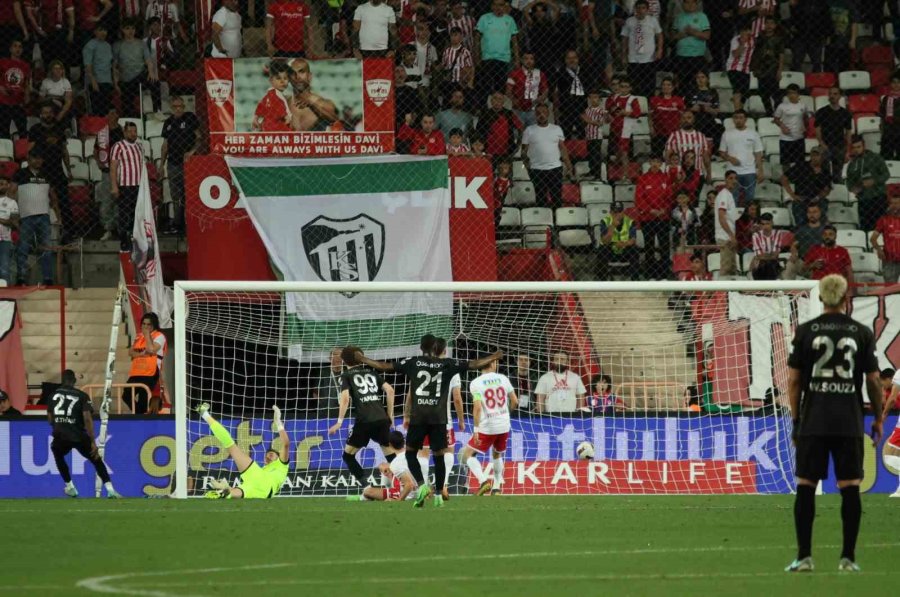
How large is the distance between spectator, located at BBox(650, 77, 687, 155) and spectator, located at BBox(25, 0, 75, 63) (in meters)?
9.39

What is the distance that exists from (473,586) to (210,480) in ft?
38.1

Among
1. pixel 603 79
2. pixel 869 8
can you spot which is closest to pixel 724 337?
pixel 603 79

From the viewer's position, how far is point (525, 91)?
82.8 feet

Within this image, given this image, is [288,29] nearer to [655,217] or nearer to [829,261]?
[655,217]

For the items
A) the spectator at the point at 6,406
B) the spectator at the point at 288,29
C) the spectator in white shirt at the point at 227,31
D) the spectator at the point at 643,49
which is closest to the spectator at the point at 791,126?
the spectator at the point at 643,49

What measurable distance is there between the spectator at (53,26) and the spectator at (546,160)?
7.60 m

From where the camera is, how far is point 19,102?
24.8 meters

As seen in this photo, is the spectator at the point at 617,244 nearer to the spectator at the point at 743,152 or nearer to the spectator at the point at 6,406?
the spectator at the point at 743,152

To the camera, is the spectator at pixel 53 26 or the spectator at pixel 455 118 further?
the spectator at pixel 53 26

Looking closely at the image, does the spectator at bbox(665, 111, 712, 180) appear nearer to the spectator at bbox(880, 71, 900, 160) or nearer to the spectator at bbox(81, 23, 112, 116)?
the spectator at bbox(880, 71, 900, 160)

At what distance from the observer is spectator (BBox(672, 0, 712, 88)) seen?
25.9 m

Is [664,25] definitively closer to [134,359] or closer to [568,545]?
[134,359]

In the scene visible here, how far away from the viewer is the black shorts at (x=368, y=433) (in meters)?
18.3

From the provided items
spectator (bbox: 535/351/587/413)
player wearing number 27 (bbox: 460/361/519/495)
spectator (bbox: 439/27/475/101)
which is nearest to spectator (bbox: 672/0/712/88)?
spectator (bbox: 439/27/475/101)
